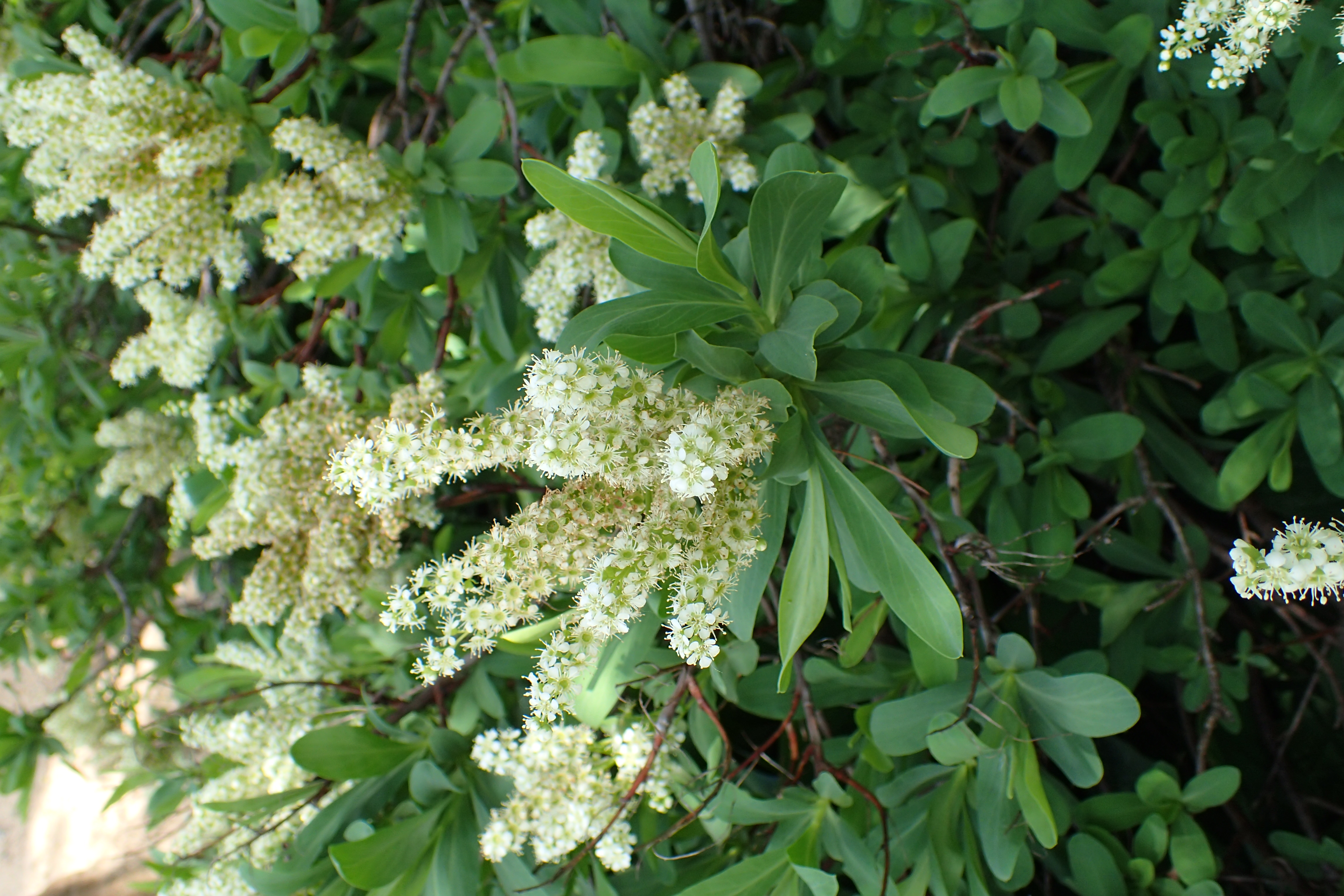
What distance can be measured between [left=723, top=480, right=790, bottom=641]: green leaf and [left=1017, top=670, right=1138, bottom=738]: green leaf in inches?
21.4

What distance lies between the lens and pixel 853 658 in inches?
62.2

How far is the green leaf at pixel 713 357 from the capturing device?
1.10m

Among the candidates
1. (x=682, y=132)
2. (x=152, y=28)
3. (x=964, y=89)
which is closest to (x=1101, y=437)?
(x=964, y=89)

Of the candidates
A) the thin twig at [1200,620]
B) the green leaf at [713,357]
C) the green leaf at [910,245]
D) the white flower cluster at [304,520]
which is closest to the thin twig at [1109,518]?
the thin twig at [1200,620]

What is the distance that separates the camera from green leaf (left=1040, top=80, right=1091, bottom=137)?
5.33ft

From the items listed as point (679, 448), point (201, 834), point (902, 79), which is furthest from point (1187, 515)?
point (201, 834)

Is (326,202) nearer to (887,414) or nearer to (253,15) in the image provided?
(253,15)

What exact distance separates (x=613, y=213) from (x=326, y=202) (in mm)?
964

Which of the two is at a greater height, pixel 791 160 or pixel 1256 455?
pixel 791 160

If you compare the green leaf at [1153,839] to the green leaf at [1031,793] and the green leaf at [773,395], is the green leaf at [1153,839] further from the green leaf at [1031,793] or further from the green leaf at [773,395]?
the green leaf at [773,395]

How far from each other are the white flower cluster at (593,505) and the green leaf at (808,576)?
0.42 ft

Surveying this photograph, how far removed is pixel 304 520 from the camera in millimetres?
1814

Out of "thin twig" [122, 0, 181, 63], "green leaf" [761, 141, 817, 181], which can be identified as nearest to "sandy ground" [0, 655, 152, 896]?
"thin twig" [122, 0, 181, 63]

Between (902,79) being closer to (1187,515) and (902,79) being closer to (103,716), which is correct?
(1187,515)
